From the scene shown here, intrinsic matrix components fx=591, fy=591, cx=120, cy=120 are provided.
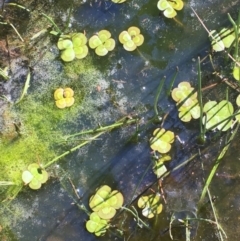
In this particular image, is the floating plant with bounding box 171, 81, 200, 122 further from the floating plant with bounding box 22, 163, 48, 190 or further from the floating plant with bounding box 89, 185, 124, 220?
the floating plant with bounding box 22, 163, 48, 190

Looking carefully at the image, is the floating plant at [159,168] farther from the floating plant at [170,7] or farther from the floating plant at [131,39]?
the floating plant at [170,7]

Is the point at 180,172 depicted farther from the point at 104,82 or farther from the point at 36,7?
the point at 36,7

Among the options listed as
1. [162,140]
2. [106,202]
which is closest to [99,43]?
[162,140]

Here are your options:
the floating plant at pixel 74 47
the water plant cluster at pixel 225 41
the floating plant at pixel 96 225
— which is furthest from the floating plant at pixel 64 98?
the water plant cluster at pixel 225 41

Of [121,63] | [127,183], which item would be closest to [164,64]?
[121,63]

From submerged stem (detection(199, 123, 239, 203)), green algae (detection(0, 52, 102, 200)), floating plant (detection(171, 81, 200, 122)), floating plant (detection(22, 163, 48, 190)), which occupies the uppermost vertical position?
green algae (detection(0, 52, 102, 200))

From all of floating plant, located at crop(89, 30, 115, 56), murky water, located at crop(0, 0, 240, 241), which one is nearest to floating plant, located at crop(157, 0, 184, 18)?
murky water, located at crop(0, 0, 240, 241)
